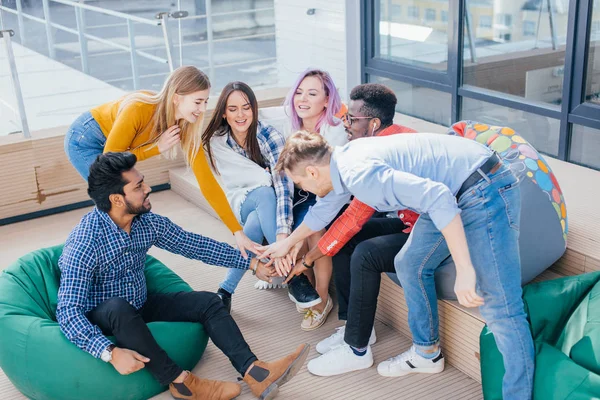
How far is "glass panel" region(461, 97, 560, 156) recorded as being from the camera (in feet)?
13.2

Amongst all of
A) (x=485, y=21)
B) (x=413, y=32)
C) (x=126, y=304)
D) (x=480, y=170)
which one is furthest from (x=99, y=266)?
(x=413, y=32)

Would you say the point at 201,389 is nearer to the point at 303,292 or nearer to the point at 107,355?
the point at 107,355

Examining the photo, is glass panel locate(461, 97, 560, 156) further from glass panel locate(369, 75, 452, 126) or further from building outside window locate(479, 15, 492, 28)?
building outside window locate(479, 15, 492, 28)

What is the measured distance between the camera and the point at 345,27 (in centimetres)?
533

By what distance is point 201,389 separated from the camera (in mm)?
2557

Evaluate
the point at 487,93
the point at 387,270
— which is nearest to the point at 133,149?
the point at 387,270

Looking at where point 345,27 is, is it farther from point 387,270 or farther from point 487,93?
point 387,270

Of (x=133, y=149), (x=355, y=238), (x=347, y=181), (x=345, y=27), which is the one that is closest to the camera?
(x=347, y=181)

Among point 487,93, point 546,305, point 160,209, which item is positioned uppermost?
point 487,93

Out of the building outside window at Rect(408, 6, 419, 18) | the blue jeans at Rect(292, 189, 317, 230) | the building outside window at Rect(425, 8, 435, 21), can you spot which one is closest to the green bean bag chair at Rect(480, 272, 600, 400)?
the blue jeans at Rect(292, 189, 317, 230)

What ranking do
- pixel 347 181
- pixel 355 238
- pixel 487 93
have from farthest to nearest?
pixel 487 93 → pixel 355 238 → pixel 347 181

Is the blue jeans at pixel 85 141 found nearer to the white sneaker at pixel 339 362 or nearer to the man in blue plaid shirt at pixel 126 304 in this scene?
the man in blue plaid shirt at pixel 126 304

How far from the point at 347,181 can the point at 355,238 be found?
2.46 feet

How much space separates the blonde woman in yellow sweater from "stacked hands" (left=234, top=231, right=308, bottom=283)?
1 cm
